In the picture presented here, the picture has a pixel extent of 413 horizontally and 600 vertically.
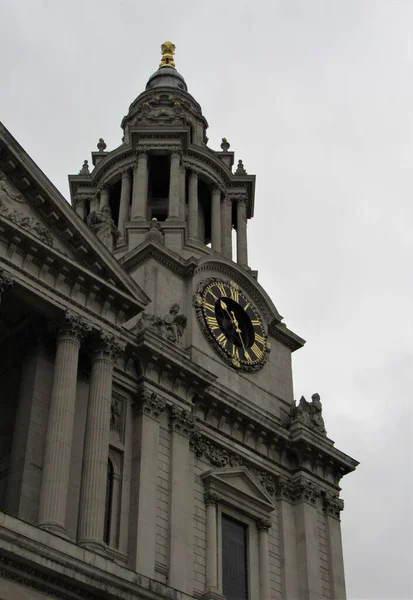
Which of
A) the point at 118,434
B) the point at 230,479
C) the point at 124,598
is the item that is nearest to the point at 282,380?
the point at 230,479

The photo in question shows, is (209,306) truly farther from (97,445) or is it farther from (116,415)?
(97,445)

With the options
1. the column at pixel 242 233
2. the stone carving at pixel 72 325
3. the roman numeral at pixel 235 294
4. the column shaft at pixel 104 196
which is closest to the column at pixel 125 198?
the column shaft at pixel 104 196

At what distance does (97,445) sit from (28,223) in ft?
23.3

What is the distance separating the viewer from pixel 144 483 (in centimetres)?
3284

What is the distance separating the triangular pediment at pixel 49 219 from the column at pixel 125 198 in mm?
13352

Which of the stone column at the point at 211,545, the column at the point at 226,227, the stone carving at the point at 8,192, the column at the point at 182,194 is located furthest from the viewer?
the column at the point at 226,227

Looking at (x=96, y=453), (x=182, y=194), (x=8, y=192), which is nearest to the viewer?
(x=96, y=453)

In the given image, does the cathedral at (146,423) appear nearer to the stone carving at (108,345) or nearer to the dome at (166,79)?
the stone carving at (108,345)

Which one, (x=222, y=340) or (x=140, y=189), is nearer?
(x=222, y=340)

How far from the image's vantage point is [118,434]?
3384cm

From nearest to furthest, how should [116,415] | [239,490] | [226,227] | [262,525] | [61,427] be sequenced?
[61,427] → [116,415] → [239,490] → [262,525] → [226,227]

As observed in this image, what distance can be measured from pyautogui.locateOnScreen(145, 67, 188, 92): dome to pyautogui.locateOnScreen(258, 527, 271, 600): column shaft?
28.2 m

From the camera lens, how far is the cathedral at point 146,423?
94.3 feet

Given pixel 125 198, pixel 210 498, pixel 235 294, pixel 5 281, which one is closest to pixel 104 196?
pixel 125 198
